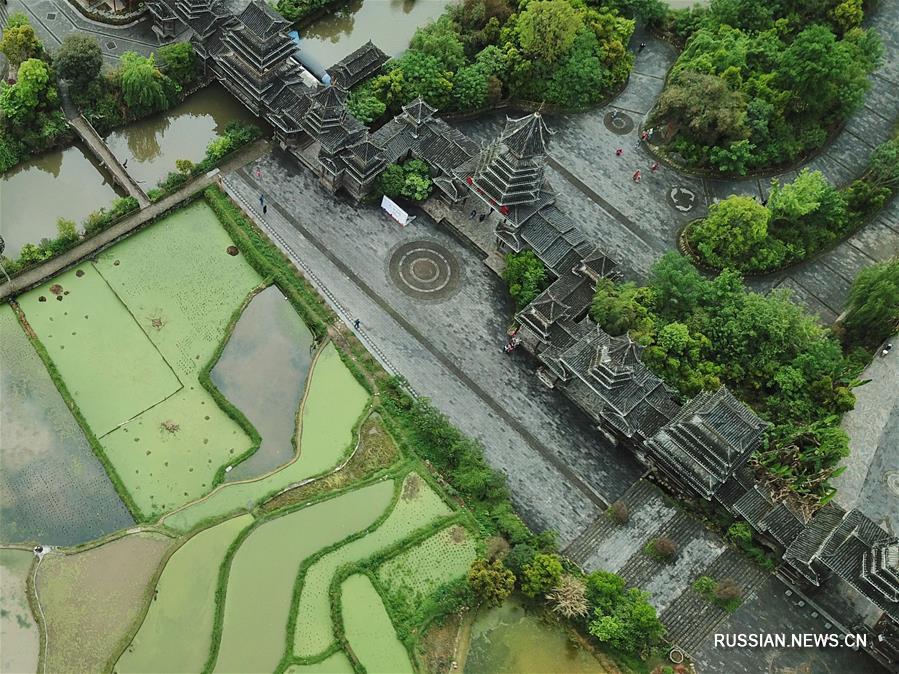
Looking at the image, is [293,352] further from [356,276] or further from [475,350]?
[475,350]

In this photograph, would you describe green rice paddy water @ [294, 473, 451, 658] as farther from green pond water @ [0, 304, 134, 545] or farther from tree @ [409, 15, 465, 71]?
tree @ [409, 15, 465, 71]

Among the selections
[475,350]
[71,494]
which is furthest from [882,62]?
[71,494]

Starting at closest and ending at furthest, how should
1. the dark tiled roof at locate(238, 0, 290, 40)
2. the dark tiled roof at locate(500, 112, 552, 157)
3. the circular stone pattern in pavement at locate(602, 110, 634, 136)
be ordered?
the dark tiled roof at locate(500, 112, 552, 157) → the dark tiled roof at locate(238, 0, 290, 40) → the circular stone pattern in pavement at locate(602, 110, 634, 136)

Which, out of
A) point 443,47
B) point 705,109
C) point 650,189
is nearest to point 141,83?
point 443,47

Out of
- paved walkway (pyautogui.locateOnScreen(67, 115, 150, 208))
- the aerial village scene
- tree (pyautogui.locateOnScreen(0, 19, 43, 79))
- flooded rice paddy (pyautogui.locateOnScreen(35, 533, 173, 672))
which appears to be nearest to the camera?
flooded rice paddy (pyautogui.locateOnScreen(35, 533, 173, 672))

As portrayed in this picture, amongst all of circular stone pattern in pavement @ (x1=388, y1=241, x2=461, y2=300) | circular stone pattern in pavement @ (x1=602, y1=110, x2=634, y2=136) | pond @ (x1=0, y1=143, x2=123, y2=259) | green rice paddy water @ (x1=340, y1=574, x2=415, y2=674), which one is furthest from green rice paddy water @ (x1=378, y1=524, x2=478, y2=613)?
circular stone pattern in pavement @ (x1=602, y1=110, x2=634, y2=136)
